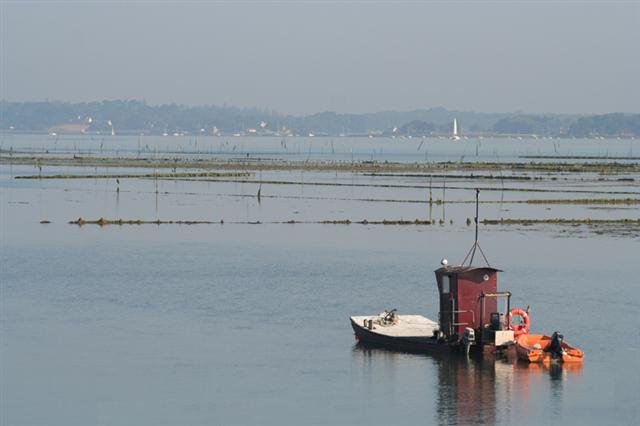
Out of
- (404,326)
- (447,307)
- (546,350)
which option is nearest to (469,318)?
(447,307)

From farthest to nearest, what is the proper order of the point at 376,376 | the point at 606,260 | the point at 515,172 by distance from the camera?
the point at 515,172
the point at 606,260
the point at 376,376

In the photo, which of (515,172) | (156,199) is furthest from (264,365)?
(515,172)

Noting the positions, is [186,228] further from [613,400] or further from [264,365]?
[613,400]

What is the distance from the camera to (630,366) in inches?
1109

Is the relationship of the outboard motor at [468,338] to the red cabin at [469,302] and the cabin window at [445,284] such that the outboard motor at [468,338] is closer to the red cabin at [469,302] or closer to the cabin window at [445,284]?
the red cabin at [469,302]

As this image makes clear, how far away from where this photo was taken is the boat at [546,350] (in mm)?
28094

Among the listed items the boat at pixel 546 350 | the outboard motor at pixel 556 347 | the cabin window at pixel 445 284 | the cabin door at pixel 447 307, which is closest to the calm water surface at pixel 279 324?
the boat at pixel 546 350

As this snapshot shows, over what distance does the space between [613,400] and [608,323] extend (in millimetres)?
8425

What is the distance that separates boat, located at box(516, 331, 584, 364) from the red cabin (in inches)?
27.9

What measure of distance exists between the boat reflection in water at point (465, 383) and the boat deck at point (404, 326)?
624mm

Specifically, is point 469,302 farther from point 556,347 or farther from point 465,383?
point 465,383

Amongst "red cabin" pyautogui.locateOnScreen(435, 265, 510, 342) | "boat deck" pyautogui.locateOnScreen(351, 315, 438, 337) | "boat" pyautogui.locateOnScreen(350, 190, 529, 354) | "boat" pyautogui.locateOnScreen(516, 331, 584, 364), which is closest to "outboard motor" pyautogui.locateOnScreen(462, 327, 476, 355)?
"boat" pyautogui.locateOnScreen(350, 190, 529, 354)

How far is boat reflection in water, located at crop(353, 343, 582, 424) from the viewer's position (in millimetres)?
24594

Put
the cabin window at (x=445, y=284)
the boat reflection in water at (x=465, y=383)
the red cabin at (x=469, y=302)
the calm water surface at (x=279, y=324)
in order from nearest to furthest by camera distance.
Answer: the boat reflection in water at (x=465, y=383) → the calm water surface at (x=279, y=324) → the red cabin at (x=469, y=302) → the cabin window at (x=445, y=284)
